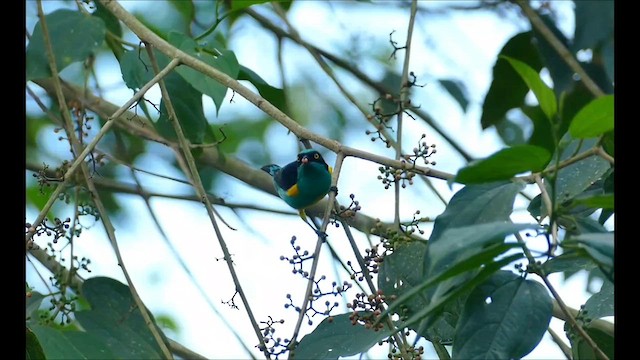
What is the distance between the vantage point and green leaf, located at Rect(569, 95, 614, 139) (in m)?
1.09

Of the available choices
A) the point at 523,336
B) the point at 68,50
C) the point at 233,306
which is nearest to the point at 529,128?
the point at 68,50

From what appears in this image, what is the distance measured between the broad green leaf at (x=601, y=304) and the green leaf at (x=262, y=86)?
1215 millimetres

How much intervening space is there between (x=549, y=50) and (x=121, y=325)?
6.18 feet

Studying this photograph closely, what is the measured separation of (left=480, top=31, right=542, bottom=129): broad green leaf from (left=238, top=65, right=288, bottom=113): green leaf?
3.02 feet

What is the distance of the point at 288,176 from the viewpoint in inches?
79.7

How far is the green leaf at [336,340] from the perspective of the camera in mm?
1441

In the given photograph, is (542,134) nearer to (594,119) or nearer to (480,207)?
(480,207)

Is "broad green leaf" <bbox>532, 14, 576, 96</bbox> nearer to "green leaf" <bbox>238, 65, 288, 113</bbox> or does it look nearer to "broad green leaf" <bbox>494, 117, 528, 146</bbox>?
"broad green leaf" <bbox>494, 117, 528, 146</bbox>

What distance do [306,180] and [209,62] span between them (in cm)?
57

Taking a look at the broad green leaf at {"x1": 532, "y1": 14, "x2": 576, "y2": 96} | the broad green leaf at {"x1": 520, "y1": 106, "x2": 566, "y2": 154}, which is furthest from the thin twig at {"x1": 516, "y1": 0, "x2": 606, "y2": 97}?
the broad green leaf at {"x1": 520, "y1": 106, "x2": 566, "y2": 154}

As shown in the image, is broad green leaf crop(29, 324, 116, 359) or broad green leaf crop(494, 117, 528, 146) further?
broad green leaf crop(494, 117, 528, 146)

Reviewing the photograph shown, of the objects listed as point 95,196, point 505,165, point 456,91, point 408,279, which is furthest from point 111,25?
point 505,165

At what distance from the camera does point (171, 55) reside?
1.91 metres
